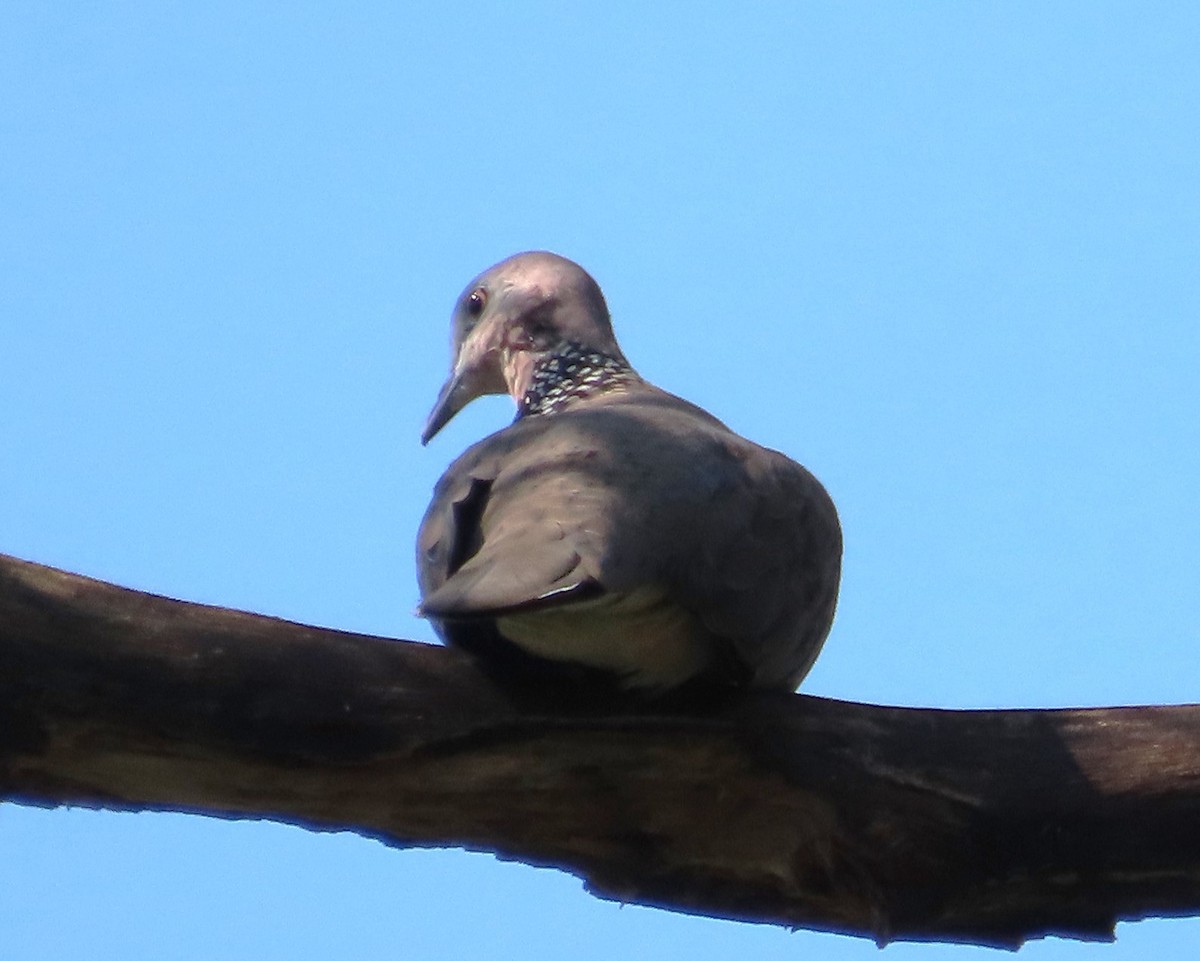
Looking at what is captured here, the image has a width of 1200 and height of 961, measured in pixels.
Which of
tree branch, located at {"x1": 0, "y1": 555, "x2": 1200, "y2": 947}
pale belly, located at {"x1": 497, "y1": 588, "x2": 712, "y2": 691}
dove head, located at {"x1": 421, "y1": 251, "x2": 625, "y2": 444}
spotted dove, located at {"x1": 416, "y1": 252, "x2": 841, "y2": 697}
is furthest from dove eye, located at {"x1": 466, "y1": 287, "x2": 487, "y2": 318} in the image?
tree branch, located at {"x1": 0, "y1": 555, "x2": 1200, "y2": 947}

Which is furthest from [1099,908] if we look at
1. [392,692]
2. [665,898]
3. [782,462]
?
[392,692]

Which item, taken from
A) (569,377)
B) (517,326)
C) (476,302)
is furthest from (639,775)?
(476,302)

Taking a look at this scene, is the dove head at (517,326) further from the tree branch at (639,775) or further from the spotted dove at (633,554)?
the tree branch at (639,775)

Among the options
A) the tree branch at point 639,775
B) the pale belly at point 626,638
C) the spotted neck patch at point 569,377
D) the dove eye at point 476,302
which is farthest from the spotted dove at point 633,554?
the dove eye at point 476,302

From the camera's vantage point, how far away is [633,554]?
8.92 ft

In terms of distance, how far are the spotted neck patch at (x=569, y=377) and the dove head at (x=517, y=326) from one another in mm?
15

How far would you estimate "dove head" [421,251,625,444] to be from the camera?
437 centimetres

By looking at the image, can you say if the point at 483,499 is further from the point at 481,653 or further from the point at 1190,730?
the point at 1190,730

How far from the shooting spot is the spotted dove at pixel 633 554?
8.71 ft

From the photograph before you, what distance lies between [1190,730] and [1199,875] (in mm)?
227

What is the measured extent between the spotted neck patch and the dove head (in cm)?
1

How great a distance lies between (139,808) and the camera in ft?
8.57

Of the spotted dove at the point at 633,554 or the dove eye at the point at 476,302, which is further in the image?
the dove eye at the point at 476,302

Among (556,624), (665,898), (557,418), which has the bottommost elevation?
(665,898)
